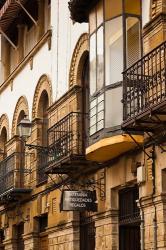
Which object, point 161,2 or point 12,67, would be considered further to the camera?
point 12,67

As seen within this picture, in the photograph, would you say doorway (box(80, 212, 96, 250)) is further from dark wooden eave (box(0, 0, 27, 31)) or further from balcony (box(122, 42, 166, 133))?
dark wooden eave (box(0, 0, 27, 31))

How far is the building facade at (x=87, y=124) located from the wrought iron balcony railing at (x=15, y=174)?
0.04 m

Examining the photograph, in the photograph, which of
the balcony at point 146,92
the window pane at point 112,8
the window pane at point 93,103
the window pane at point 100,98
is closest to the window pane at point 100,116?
the window pane at point 100,98

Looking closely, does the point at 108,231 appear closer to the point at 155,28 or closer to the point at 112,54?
the point at 112,54

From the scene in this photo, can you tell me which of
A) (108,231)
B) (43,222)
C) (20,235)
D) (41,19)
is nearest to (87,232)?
(108,231)

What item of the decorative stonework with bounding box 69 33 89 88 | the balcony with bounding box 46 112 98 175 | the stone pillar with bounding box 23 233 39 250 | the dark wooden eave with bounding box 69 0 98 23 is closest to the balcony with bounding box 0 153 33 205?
the stone pillar with bounding box 23 233 39 250

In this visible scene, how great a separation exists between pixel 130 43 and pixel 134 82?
1615mm

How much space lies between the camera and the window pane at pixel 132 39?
15.5 m

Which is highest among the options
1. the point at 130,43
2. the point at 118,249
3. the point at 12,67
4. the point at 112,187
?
the point at 12,67

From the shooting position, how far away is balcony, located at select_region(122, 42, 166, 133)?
13.3 meters

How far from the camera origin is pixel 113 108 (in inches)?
607

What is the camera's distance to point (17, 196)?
2356 centimetres

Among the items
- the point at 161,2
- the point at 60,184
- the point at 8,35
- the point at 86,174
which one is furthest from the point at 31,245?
the point at 161,2

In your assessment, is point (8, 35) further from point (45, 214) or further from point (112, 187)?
point (112, 187)
